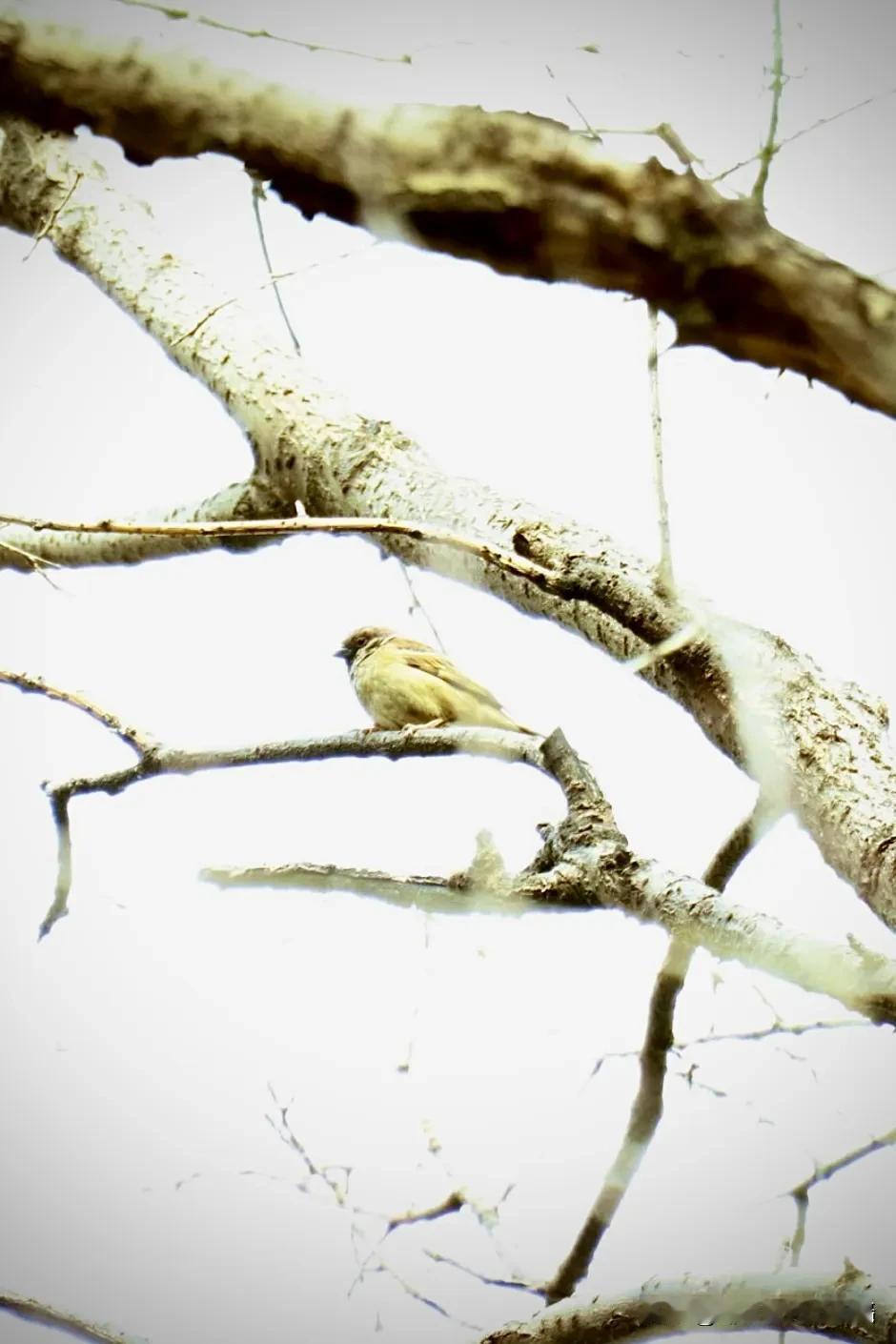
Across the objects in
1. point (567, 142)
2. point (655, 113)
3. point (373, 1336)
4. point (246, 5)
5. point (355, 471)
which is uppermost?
point (246, 5)

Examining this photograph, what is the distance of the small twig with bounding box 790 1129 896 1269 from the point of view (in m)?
1.82

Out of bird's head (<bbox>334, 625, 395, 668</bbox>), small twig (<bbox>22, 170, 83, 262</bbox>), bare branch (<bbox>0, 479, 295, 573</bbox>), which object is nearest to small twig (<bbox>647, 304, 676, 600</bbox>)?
bare branch (<bbox>0, 479, 295, 573</bbox>)

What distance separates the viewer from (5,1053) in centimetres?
260

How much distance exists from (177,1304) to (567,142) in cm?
220

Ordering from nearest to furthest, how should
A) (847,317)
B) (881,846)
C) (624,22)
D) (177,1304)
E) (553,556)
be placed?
(847,317)
(881,846)
(553,556)
(624,22)
(177,1304)

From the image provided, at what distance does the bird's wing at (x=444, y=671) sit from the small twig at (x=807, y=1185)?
121 cm

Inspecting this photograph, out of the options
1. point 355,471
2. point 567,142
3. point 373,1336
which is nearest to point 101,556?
point 355,471

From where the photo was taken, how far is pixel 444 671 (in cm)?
295

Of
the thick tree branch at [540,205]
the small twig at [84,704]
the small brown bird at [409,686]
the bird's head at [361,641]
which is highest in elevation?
the bird's head at [361,641]

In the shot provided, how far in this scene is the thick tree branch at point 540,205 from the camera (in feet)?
2.17

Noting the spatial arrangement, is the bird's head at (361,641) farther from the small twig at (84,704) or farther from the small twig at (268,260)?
the small twig at (84,704)

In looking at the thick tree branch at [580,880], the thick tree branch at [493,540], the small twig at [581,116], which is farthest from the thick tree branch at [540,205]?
the thick tree branch at [580,880]

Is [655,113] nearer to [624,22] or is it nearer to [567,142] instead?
[624,22]

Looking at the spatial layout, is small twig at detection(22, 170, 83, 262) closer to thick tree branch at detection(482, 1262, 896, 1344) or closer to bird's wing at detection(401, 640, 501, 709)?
bird's wing at detection(401, 640, 501, 709)
